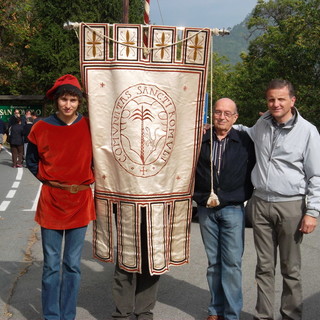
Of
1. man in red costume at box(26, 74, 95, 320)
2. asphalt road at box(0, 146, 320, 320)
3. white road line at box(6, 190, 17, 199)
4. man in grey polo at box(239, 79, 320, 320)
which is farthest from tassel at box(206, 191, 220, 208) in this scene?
white road line at box(6, 190, 17, 199)

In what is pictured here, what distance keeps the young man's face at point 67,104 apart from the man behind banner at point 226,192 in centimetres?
106

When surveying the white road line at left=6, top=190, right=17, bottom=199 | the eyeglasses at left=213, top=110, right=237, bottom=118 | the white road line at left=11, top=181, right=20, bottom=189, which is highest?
the eyeglasses at left=213, top=110, right=237, bottom=118

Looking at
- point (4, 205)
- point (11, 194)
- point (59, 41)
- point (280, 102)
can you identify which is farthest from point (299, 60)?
point (59, 41)

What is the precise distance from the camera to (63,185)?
12.0 feet

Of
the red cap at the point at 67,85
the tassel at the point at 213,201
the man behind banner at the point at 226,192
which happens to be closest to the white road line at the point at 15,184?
the red cap at the point at 67,85

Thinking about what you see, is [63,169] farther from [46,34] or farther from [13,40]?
[13,40]

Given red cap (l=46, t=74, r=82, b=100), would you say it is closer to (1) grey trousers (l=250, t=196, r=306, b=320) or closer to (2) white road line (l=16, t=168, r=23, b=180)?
(1) grey trousers (l=250, t=196, r=306, b=320)

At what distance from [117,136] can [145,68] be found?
0.55 metres

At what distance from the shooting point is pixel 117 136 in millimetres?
3688

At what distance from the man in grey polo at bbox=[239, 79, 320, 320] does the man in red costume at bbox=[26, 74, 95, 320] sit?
1.35 meters

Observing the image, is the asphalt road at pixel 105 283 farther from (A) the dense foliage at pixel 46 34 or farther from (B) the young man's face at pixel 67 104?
(A) the dense foliage at pixel 46 34

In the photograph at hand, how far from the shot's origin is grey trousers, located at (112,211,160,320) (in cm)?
388

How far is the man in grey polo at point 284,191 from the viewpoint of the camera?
3.68 meters

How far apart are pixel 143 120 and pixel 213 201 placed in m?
0.82
